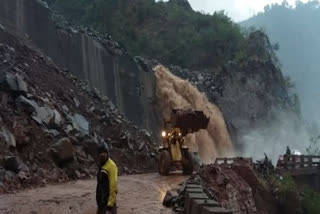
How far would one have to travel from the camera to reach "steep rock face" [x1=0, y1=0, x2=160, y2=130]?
22.0 m

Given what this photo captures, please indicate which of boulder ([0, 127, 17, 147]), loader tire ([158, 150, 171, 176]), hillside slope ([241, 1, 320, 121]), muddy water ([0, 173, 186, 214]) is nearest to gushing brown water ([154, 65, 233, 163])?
loader tire ([158, 150, 171, 176])

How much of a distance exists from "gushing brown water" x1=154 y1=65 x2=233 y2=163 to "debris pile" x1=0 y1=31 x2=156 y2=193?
32.5 ft

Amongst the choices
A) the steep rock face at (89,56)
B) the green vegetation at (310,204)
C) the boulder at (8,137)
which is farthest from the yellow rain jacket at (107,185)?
the green vegetation at (310,204)

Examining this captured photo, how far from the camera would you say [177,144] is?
1725 cm

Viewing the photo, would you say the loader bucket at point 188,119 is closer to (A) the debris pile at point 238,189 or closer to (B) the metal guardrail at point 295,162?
(A) the debris pile at point 238,189

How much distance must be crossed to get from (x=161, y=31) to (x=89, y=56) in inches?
1067

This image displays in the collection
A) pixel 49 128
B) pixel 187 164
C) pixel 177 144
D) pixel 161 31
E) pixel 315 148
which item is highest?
pixel 161 31

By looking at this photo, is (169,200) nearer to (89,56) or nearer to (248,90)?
(89,56)

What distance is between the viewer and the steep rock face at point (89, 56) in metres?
22.0

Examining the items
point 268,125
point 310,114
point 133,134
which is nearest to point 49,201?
point 133,134

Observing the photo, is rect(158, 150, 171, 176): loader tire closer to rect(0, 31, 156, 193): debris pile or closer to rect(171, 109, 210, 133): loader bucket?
rect(171, 109, 210, 133): loader bucket

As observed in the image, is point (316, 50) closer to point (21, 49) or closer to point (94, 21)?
point (94, 21)

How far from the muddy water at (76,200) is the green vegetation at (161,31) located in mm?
35957

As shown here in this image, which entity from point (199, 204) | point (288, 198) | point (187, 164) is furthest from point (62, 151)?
point (288, 198)
